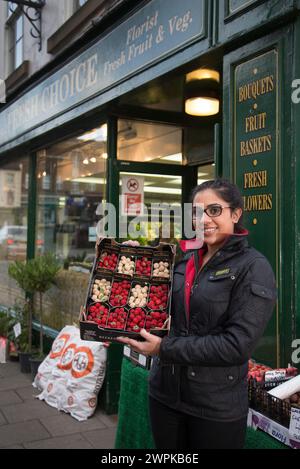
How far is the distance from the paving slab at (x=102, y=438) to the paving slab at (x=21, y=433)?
0.38 meters

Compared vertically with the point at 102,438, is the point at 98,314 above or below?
above

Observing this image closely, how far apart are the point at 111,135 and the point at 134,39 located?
1113 millimetres

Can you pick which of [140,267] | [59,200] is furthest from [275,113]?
[59,200]

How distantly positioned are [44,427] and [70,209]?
11.2 feet

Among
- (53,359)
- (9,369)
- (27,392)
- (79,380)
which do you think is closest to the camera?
(79,380)

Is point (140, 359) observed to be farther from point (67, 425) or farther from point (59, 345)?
point (59, 345)

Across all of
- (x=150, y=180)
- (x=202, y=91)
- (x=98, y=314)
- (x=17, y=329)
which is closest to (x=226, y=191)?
(x=98, y=314)

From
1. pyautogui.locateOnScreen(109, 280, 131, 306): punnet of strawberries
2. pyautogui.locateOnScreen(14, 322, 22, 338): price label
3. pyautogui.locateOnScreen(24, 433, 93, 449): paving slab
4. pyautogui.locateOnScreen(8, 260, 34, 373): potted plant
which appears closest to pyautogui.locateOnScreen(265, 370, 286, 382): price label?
pyautogui.locateOnScreen(109, 280, 131, 306): punnet of strawberries

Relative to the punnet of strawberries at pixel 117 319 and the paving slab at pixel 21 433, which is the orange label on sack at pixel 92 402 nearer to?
the paving slab at pixel 21 433

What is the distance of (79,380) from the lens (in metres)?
4.88

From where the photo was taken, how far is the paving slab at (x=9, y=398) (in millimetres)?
5292

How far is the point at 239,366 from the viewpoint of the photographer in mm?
2131

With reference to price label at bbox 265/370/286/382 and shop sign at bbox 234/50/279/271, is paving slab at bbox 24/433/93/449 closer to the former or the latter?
price label at bbox 265/370/286/382
